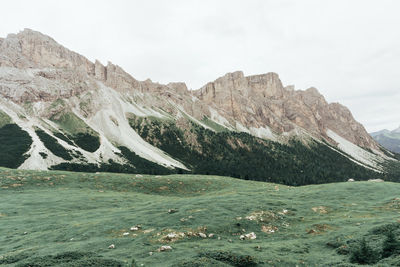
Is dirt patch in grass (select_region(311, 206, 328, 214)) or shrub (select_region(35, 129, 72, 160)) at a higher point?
shrub (select_region(35, 129, 72, 160))

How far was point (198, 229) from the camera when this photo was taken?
2425 centimetres

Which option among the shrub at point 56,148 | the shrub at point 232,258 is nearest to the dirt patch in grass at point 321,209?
the shrub at point 232,258

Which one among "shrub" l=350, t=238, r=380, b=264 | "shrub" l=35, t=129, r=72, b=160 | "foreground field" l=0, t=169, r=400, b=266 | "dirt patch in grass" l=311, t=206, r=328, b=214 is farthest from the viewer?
"shrub" l=35, t=129, r=72, b=160

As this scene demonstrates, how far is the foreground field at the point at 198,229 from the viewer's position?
17.3 meters

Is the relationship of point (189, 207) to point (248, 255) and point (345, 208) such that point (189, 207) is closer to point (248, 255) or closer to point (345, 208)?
point (248, 255)

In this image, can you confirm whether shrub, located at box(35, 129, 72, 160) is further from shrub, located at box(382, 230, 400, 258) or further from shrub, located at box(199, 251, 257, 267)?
shrub, located at box(382, 230, 400, 258)

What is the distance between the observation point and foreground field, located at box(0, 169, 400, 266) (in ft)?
56.9

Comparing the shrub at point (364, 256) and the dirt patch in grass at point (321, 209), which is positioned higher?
the shrub at point (364, 256)

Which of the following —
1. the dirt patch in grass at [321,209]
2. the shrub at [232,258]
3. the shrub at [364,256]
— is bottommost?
the dirt patch in grass at [321,209]

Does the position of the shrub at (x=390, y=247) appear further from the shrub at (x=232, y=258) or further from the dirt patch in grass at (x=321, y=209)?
the dirt patch in grass at (x=321, y=209)

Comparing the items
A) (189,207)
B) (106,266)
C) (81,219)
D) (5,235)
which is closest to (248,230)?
(189,207)

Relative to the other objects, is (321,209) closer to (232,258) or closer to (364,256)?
(364,256)

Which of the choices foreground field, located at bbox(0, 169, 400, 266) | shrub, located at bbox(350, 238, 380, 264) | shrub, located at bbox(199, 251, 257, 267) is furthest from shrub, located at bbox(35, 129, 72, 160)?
shrub, located at bbox(350, 238, 380, 264)

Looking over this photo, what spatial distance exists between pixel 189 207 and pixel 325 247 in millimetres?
16983
